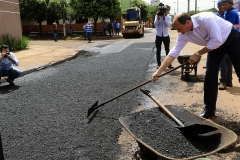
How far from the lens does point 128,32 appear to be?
74.8ft

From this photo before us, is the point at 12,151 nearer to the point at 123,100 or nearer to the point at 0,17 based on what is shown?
the point at 123,100

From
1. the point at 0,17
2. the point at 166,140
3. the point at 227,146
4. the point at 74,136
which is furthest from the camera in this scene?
the point at 0,17

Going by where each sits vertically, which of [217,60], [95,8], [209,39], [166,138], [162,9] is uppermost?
[95,8]

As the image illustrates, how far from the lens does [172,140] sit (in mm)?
2783

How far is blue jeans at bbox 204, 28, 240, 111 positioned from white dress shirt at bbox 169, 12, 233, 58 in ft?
0.43

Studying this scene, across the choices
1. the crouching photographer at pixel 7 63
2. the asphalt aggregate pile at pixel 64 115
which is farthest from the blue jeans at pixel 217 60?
the crouching photographer at pixel 7 63

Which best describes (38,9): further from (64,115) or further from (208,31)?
(208,31)

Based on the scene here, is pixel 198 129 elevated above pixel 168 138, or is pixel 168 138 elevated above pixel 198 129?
pixel 198 129

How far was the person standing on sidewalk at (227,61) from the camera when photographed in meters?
4.75

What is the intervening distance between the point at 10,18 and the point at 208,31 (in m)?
13.4

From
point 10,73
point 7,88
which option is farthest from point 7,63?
point 7,88

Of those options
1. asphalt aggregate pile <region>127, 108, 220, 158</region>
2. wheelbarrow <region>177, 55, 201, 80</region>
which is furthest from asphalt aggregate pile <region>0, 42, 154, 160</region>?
wheelbarrow <region>177, 55, 201, 80</region>

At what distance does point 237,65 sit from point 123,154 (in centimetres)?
191

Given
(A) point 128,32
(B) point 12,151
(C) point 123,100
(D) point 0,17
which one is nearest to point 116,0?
(A) point 128,32
